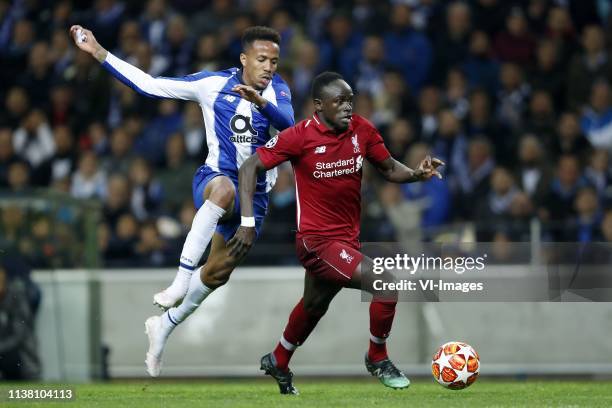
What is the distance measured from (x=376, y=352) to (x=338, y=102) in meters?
1.97

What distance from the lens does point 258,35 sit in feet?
34.9

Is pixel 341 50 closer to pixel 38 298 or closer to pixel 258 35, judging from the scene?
pixel 38 298

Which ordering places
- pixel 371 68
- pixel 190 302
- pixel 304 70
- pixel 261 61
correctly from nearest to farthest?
pixel 261 61, pixel 190 302, pixel 371 68, pixel 304 70

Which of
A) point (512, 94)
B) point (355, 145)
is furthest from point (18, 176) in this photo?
point (355, 145)

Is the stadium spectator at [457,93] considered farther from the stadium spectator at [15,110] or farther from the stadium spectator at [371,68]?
the stadium spectator at [15,110]

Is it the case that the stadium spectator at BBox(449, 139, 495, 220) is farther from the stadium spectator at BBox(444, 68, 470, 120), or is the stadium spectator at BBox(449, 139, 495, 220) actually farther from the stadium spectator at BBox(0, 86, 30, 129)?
the stadium spectator at BBox(0, 86, 30, 129)

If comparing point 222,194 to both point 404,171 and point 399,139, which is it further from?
point 399,139

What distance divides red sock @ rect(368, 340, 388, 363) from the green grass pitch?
0.30 meters

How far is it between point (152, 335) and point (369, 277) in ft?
6.68

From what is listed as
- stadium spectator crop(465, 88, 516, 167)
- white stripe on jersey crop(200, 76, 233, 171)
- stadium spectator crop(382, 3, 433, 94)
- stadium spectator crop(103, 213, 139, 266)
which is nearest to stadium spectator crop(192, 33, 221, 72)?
stadium spectator crop(382, 3, 433, 94)

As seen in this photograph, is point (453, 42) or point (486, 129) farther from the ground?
point (453, 42)

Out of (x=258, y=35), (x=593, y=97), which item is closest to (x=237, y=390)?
(x=258, y=35)

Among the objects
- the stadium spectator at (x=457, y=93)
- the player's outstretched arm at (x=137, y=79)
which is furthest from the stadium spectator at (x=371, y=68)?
the player's outstretched arm at (x=137, y=79)

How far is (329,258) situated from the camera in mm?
9859
